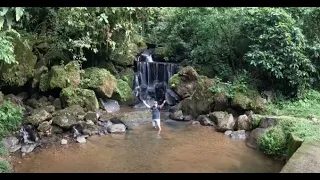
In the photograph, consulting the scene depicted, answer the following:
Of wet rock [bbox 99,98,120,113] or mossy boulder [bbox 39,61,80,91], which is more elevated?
mossy boulder [bbox 39,61,80,91]

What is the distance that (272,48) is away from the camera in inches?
562

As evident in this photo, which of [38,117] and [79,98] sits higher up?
[79,98]

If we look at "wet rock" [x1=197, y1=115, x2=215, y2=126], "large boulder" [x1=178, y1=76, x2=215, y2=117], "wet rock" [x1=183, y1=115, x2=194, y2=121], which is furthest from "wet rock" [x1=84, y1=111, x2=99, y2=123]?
"wet rock" [x1=197, y1=115, x2=215, y2=126]

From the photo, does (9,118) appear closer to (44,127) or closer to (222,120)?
(44,127)

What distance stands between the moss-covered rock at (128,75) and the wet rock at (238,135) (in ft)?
22.2

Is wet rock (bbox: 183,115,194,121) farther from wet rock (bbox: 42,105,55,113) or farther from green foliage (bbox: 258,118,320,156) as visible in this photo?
wet rock (bbox: 42,105,55,113)

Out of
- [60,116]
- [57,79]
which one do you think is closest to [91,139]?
[60,116]

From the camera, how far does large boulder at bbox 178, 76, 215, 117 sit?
14180 mm

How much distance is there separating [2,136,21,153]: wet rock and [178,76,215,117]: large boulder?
21.7 feet

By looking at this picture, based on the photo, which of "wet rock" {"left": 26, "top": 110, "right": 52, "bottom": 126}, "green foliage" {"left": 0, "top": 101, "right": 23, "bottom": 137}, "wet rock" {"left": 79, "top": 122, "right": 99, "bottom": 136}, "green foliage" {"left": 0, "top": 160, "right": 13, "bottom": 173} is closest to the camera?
"green foliage" {"left": 0, "top": 160, "right": 13, "bottom": 173}

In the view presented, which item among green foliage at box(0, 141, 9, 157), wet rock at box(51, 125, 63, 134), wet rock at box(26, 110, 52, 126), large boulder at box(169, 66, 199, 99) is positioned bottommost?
green foliage at box(0, 141, 9, 157)

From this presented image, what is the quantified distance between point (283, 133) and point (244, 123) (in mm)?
2090

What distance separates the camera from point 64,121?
470 inches

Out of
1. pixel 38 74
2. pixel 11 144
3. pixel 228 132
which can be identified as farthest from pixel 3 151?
pixel 228 132
